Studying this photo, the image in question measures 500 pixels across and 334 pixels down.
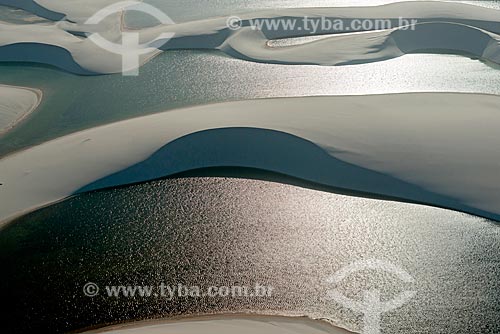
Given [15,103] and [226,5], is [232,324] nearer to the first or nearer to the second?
[15,103]

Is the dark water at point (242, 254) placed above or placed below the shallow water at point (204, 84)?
below

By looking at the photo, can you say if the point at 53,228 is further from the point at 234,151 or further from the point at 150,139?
the point at 234,151

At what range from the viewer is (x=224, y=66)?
676 inches

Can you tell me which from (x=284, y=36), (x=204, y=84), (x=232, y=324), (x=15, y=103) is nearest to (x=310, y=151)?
(x=232, y=324)

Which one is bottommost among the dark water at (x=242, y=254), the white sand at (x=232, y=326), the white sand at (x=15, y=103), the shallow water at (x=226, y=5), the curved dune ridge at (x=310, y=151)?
the white sand at (x=232, y=326)

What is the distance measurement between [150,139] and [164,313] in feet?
16.9

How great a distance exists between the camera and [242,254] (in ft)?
29.0

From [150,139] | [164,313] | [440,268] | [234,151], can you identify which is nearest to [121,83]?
[150,139]

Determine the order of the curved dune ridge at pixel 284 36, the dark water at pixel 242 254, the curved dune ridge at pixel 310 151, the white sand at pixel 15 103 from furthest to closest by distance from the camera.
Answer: the curved dune ridge at pixel 284 36
the white sand at pixel 15 103
the curved dune ridge at pixel 310 151
the dark water at pixel 242 254

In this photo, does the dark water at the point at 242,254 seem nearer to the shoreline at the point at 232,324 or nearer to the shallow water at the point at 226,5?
the shoreline at the point at 232,324

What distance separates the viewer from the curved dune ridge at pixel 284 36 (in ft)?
56.7

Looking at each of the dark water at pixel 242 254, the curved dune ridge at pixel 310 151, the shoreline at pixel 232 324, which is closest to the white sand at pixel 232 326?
the shoreline at pixel 232 324

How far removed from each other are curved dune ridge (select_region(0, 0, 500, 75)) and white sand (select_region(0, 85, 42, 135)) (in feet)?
6.57

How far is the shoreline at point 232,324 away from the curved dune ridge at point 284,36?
10.7 m
